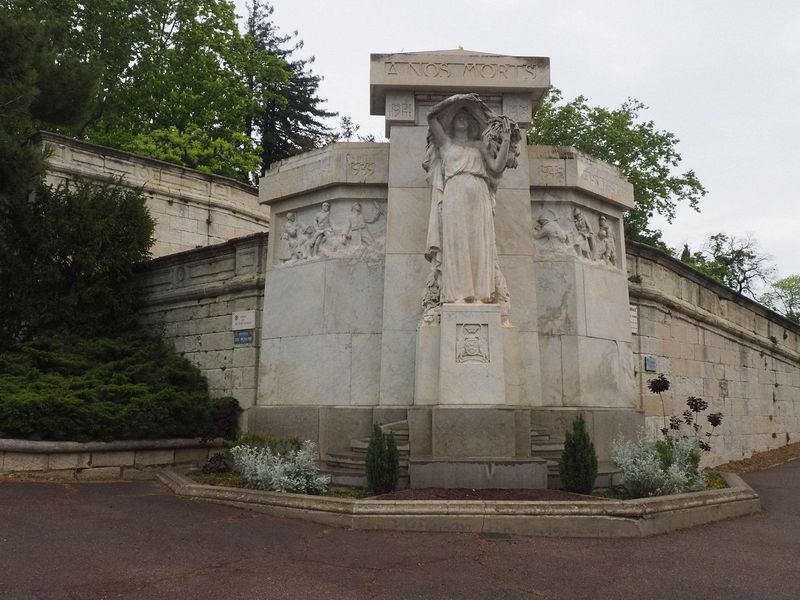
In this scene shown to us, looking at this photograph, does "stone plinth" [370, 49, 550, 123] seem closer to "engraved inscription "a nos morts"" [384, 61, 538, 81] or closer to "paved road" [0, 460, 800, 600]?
"engraved inscription "a nos morts"" [384, 61, 538, 81]

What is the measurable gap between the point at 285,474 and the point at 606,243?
604 cm

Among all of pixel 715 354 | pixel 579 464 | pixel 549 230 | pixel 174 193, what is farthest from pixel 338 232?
pixel 174 193

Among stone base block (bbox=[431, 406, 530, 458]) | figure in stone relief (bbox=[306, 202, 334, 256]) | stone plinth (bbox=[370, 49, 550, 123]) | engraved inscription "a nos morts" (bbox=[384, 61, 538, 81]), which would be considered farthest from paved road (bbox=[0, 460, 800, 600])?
engraved inscription "a nos morts" (bbox=[384, 61, 538, 81])

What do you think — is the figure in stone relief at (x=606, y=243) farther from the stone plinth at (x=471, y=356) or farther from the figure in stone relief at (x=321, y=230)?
the figure in stone relief at (x=321, y=230)

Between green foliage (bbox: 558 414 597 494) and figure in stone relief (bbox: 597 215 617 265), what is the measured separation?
404cm

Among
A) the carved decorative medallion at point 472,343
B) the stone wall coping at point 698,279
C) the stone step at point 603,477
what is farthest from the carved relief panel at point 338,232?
the stone wall coping at point 698,279

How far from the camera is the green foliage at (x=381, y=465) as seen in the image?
7.49 metres

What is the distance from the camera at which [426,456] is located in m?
8.14

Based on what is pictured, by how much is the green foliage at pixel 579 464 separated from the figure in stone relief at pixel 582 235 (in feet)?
12.1

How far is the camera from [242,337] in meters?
12.0

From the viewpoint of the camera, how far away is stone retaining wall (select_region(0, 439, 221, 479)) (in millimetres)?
9242

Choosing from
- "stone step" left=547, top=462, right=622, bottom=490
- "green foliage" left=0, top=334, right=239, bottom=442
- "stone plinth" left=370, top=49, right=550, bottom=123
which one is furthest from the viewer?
"stone plinth" left=370, top=49, right=550, bottom=123

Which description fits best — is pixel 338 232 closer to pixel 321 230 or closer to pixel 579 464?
pixel 321 230

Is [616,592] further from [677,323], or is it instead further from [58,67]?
[58,67]
